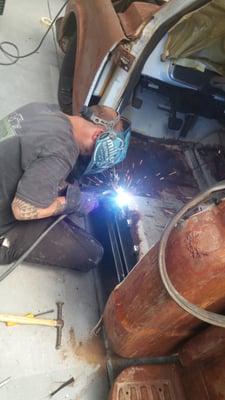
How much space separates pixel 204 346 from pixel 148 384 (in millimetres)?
421

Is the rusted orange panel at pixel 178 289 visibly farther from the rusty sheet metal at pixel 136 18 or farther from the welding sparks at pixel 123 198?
the rusty sheet metal at pixel 136 18

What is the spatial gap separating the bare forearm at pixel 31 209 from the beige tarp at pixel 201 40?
4.31 ft

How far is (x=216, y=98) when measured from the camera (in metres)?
3.07

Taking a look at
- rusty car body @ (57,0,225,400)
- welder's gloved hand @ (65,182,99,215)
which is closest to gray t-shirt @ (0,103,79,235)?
welder's gloved hand @ (65,182,99,215)

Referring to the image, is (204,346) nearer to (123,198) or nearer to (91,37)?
(123,198)

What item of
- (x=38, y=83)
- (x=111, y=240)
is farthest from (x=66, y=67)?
(x=111, y=240)

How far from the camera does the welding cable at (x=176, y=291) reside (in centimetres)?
152

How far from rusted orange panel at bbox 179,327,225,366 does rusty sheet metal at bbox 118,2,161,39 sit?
73.6 inches

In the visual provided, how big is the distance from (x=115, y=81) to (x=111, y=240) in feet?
3.58

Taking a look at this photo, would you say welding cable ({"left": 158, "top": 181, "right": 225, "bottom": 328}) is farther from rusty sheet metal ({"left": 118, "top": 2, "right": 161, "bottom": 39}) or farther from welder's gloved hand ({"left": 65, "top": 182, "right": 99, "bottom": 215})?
rusty sheet metal ({"left": 118, "top": 2, "right": 161, "bottom": 39})

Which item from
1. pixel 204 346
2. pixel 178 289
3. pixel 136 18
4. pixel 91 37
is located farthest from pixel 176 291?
pixel 91 37

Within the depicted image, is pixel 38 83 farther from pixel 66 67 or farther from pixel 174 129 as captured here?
pixel 174 129

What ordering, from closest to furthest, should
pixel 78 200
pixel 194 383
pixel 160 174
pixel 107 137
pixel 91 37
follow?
pixel 194 383 → pixel 107 137 → pixel 78 200 → pixel 91 37 → pixel 160 174

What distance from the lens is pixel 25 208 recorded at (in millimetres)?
2020
